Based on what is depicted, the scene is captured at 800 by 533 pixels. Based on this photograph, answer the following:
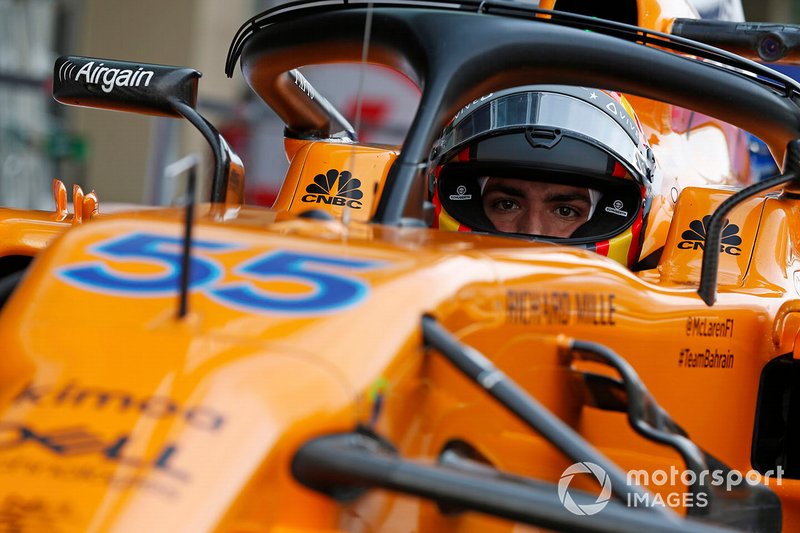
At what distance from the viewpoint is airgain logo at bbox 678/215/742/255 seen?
101 inches

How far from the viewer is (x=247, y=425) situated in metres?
1.13

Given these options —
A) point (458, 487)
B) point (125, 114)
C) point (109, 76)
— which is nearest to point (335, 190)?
point (109, 76)

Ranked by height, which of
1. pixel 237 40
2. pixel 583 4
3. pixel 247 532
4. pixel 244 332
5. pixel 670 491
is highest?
pixel 583 4

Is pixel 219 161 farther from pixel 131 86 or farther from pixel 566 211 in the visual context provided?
pixel 566 211

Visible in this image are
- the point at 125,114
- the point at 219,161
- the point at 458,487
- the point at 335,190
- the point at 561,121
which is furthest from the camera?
the point at 125,114

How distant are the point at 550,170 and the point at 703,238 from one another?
1.29ft

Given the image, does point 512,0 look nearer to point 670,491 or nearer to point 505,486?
point 670,491

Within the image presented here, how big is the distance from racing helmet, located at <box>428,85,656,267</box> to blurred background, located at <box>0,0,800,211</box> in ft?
23.3

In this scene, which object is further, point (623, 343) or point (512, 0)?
point (512, 0)

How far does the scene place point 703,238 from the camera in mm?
2588

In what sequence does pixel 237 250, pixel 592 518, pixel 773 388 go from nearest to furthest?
pixel 592 518, pixel 237 250, pixel 773 388

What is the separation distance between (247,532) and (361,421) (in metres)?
0.17

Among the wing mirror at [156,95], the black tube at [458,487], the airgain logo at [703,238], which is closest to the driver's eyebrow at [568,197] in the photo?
the airgain logo at [703,238]

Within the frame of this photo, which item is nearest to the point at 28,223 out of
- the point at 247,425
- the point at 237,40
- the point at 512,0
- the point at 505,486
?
the point at 237,40
